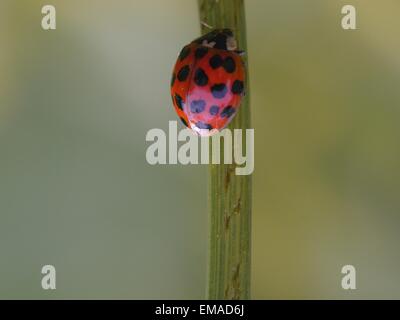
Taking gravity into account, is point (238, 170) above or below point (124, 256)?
above

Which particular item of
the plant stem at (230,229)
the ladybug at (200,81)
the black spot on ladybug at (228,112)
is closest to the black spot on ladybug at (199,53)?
the ladybug at (200,81)

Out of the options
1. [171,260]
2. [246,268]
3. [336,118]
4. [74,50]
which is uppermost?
[74,50]

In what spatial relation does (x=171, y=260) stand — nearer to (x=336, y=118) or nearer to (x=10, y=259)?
(x=10, y=259)

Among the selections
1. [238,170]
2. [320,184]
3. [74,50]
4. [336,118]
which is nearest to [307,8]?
[336,118]

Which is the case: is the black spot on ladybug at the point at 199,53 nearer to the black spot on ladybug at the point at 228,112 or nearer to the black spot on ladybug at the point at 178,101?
the black spot on ladybug at the point at 178,101

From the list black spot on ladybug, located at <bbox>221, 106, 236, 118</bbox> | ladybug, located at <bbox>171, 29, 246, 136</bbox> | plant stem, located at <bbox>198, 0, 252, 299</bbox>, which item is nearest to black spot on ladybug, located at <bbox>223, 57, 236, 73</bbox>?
ladybug, located at <bbox>171, 29, 246, 136</bbox>

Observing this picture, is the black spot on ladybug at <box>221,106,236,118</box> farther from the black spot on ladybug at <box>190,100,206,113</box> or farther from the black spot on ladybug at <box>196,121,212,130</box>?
the black spot on ladybug at <box>190,100,206,113</box>
